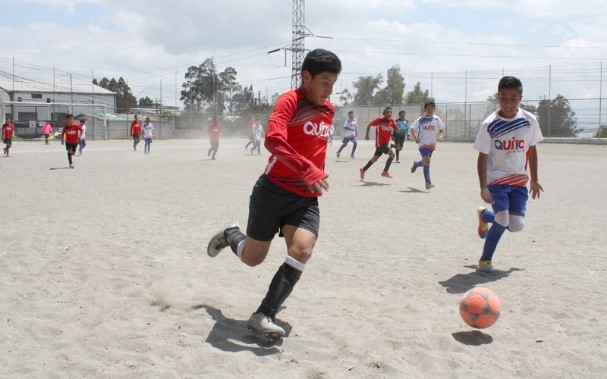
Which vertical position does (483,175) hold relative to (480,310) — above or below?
above

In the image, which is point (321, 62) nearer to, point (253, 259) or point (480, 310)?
point (253, 259)

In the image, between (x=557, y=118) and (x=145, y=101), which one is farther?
(x=145, y=101)

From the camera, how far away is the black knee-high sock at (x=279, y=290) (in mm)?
4105

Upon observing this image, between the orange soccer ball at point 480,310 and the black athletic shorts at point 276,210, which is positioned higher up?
the black athletic shorts at point 276,210

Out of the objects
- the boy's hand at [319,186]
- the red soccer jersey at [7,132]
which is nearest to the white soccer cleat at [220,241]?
the boy's hand at [319,186]

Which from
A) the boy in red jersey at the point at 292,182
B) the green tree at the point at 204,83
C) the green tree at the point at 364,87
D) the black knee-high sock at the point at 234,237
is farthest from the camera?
the green tree at the point at 204,83

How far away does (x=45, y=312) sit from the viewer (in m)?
4.70

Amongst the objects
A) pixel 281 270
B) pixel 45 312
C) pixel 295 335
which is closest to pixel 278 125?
pixel 281 270

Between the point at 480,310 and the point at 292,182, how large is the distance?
5.21 ft

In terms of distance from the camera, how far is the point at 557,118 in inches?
1559

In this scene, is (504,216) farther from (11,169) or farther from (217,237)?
(11,169)

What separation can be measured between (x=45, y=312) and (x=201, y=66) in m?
86.9

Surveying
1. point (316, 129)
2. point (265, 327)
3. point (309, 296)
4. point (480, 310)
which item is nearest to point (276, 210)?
point (316, 129)

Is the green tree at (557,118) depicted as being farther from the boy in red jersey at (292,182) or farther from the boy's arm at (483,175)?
the boy in red jersey at (292,182)
